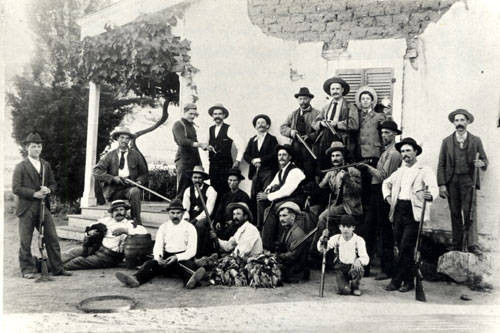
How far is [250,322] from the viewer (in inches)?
200

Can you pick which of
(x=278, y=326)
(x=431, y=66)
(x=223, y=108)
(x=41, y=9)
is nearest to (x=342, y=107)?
(x=431, y=66)

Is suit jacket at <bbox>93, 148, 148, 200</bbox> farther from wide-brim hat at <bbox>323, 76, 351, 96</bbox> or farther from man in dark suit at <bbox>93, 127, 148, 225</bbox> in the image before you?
wide-brim hat at <bbox>323, 76, 351, 96</bbox>

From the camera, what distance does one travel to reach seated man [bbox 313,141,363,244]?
5797mm

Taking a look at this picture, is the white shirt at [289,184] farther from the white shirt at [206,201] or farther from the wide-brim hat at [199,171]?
the wide-brim hat at [199,171]

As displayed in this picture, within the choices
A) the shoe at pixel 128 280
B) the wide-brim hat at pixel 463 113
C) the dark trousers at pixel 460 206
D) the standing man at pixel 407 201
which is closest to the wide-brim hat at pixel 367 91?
the standing man at pixel 407 201

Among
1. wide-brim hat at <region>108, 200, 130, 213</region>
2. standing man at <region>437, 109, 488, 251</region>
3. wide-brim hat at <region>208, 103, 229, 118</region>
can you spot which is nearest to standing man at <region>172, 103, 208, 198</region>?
wide-brim hat at <region>208, 103, 229, 118</region>

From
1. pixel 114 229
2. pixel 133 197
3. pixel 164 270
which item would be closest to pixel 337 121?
pixel 164 270

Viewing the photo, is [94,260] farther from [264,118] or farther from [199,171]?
[264,118]

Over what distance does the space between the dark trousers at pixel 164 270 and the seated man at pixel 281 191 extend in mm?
969

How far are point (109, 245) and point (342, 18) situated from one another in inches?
160

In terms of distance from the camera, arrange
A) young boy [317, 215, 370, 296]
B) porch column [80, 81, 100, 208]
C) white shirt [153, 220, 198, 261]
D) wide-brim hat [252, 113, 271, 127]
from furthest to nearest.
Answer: porch column [80, 81, 100, 208]
wide-brim hat [252, 113, 271, 127]
white shirt [153, 220, 198, 261]
young boy [317, 215, 370, 296]

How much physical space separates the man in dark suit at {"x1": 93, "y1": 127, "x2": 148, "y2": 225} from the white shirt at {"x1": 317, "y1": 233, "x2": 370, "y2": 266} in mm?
2750

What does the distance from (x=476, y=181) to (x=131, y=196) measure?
4240 mm

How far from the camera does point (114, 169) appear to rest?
6.77m
